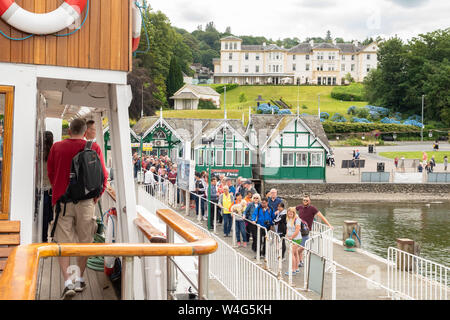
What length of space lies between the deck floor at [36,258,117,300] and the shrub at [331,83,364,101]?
117847mm

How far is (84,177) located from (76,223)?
576 mm

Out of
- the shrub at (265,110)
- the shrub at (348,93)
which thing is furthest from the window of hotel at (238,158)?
the shrub at (348,93)

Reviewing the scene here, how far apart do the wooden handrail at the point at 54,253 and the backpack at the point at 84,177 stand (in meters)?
1.87

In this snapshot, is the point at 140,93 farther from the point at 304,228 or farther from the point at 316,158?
the point at 304,228

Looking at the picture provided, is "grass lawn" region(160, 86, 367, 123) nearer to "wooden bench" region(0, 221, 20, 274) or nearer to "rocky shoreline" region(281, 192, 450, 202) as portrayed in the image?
"rocky shoreline" region(281, 192, 450, 202)

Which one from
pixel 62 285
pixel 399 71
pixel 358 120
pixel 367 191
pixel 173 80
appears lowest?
pixel 367 191

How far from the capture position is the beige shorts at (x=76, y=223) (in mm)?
5828

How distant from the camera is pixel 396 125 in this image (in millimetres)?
83875

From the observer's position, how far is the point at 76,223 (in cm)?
591

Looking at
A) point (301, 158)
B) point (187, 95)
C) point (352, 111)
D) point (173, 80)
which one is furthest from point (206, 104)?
point (301, 158)

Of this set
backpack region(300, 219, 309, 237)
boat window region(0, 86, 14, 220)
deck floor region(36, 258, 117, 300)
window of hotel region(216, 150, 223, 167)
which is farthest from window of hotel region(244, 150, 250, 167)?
boat window region(0, 86, 14, 220)

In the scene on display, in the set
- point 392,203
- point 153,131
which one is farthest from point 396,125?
point 153,131

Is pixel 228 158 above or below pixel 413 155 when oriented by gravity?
below
